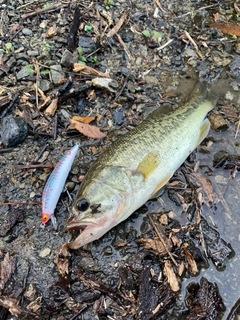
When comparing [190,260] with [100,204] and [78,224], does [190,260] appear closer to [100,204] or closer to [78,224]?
[100,204]

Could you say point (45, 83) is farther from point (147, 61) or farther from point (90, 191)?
point (90, 191)

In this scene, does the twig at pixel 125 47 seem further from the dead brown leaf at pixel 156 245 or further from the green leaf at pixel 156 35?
the dead brown leaf at pixel 156 245

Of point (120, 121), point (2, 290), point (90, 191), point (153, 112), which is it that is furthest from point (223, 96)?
point (2, 290)

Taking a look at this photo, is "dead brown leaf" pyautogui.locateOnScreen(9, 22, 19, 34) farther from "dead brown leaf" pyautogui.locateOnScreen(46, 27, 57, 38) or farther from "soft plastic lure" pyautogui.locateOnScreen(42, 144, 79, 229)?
"soft plastic lure" pyautogui.locateOnScreen(42, 144, 79, 229)

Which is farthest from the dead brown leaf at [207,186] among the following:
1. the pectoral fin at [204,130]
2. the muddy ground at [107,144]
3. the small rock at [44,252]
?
the small rock at [44,252]

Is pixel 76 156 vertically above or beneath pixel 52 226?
above

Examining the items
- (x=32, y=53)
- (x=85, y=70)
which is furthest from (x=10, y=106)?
(x=85, y=70)
